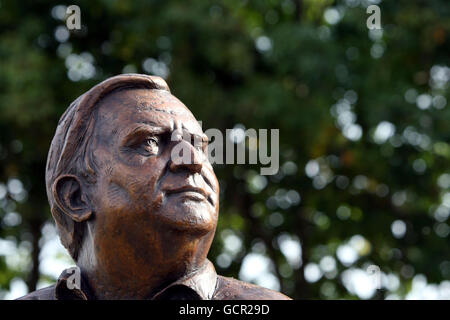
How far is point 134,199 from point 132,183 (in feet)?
0.28

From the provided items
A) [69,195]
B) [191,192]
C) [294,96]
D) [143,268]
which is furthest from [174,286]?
[294,96]

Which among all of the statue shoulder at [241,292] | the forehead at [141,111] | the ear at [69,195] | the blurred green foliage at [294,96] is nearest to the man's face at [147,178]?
the forehead at [141,111]

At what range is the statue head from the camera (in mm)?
4176

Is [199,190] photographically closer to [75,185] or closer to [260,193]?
[75,185]

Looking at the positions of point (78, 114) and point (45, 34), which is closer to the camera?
point (78, 114)

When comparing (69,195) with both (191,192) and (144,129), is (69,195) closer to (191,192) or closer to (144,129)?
(144,129)

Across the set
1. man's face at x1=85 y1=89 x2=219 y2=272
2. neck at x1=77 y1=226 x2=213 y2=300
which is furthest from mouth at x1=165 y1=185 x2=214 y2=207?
neck at x1=77 y1=226 x2=213 y2=300

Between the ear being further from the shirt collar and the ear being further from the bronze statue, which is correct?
the shirt collar

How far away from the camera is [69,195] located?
4.46 meters

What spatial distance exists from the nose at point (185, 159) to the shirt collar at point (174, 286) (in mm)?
545

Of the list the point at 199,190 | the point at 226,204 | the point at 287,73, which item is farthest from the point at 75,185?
the point at 226,204

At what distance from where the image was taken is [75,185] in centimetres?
446

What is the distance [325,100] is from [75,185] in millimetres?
7640
